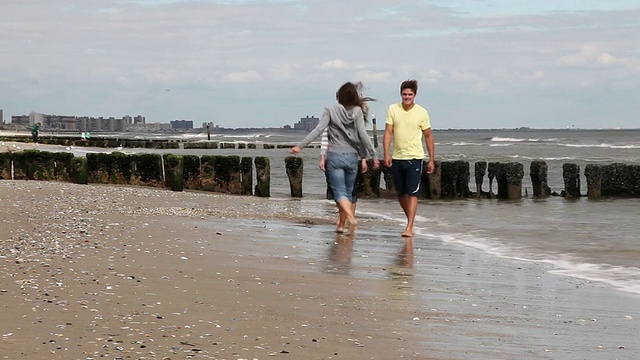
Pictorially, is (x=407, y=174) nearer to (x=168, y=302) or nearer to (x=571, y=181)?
(x=168, y=302)

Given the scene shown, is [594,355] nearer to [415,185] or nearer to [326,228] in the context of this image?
[415,185]

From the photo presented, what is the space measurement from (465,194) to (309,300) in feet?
45.9

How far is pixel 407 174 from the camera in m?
10.9

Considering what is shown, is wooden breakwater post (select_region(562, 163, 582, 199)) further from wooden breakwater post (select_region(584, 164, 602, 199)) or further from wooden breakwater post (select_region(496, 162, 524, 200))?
wooden breakwater post (select_region(496, 162, 524, 200))

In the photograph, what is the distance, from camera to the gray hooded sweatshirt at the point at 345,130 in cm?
1056

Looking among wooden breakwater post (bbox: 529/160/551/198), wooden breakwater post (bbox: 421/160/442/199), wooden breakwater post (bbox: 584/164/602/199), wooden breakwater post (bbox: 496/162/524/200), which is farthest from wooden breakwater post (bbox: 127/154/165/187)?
wooden breakwater post (bbox: 584/164/602/199)

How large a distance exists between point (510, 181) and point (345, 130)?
10.2 m

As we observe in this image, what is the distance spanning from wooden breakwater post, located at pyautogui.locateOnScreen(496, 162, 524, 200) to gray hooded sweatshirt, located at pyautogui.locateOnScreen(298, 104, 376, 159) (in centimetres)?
992

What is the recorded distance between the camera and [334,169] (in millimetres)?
10680

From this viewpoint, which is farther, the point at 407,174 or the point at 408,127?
the point at 407,174

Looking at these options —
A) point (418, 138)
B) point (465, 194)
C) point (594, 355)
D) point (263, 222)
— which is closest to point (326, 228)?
point (263, 222)

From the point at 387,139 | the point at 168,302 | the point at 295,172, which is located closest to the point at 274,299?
the point at 168,302

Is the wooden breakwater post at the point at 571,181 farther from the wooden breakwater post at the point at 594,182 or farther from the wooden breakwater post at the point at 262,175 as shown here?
the wooden breakwater post at the point at 262,175

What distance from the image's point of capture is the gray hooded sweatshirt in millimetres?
10562
